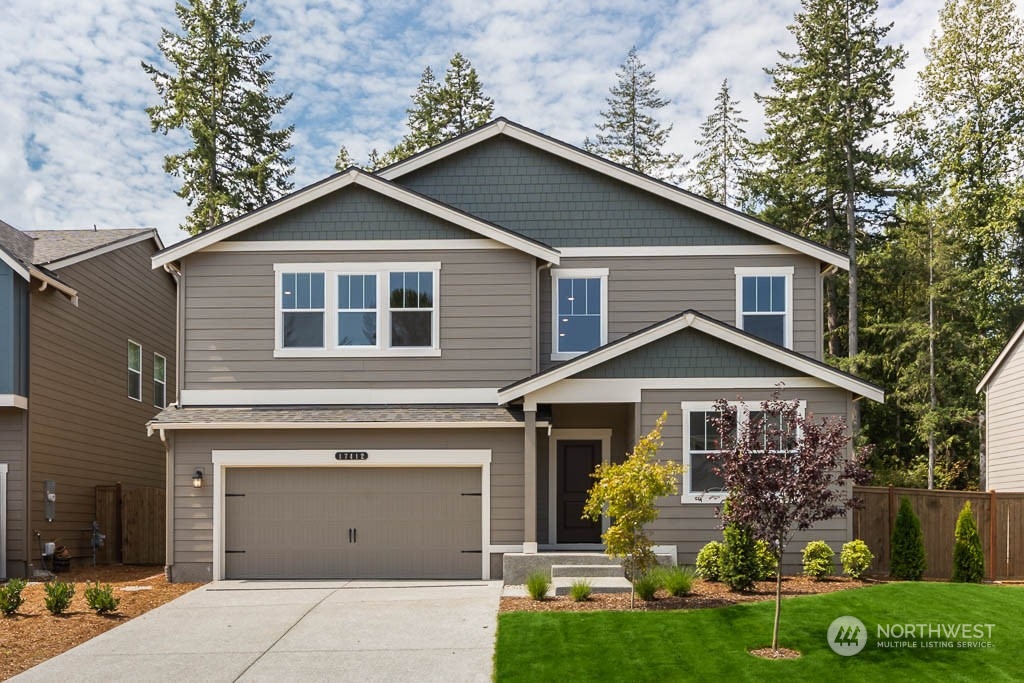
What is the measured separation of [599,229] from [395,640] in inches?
367

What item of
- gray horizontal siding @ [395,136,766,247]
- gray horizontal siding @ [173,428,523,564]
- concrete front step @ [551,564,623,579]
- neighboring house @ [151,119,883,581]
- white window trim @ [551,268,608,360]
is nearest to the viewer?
concrete front step @ [551,564,623,579]

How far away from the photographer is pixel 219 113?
34.4 metres

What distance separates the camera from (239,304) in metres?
16.6

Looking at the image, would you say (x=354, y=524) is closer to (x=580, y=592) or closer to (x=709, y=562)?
(x=580, y=592)

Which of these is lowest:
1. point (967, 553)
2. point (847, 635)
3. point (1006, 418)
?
point (847, 635)

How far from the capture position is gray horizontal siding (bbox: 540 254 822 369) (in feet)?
57.7

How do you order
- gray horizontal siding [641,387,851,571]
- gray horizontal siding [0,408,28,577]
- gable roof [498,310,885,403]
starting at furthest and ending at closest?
gray horizontal siding [0,408,28,577] < gray horizontal siding [641,387,851,571] < gable roof [498,310,885,403]

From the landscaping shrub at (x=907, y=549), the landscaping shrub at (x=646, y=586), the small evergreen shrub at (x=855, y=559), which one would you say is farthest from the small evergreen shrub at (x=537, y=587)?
the landscaping shrub at (x=907, y=549)

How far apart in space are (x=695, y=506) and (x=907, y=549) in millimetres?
3529

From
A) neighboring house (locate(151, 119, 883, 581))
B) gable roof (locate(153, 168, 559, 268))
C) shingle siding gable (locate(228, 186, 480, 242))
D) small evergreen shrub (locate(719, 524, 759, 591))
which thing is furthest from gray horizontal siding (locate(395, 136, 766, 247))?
small evergreen shrub (locate(719, 524, 759, 591))

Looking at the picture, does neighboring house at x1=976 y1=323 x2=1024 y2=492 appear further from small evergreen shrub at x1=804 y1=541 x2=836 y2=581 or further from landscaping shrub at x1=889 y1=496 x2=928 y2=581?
small evergreen shrub at x1=804 y1=541 x2=836 y2=581

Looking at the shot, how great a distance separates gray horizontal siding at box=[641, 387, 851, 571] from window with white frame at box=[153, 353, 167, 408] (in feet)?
45.7

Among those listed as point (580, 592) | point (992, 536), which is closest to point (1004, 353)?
point (992, 536)

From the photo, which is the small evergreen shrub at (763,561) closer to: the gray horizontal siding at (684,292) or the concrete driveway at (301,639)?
the concrete driveway at (301,639)
